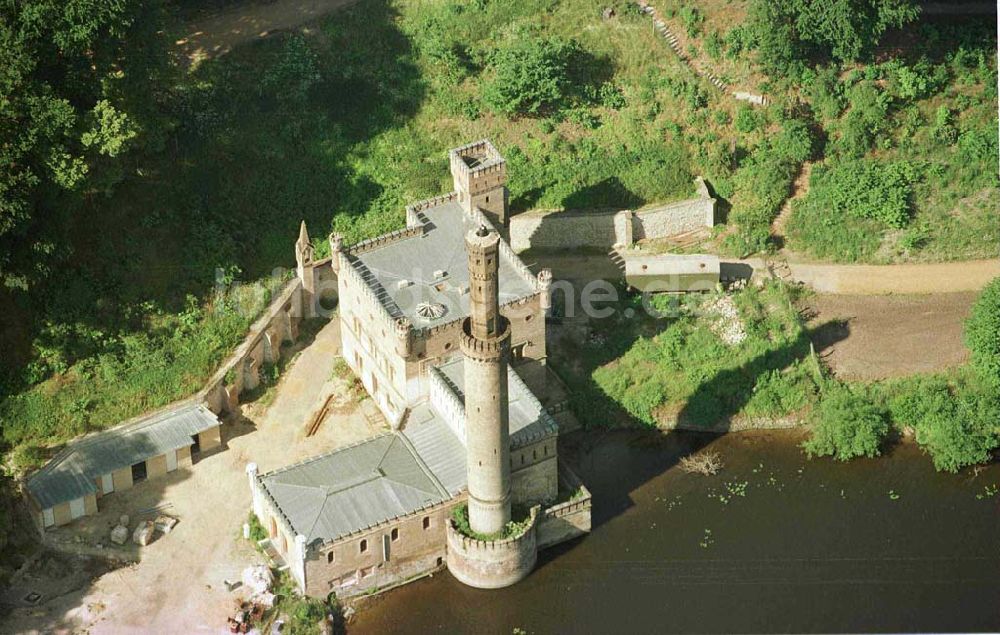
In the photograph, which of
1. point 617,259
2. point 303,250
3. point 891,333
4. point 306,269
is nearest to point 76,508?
point 306,269

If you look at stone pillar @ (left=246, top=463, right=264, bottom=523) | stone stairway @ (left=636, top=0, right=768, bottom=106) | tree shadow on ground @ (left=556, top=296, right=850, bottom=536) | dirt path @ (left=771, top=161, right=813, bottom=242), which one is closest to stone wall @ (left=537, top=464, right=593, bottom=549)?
tree shadow on ground @ (left=556, top=296, right=850, bottom=536)

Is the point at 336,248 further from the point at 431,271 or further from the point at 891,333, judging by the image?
the point at 891,333

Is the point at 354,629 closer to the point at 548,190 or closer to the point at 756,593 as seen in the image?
the point at 756,593

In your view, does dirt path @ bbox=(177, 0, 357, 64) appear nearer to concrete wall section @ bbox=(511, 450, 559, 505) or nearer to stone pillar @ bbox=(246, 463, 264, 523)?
stone pillar @ bbox=(246, 463, 264, 523)

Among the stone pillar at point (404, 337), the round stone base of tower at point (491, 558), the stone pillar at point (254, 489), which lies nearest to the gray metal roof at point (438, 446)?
the round stone base of tower at point (491, 558)

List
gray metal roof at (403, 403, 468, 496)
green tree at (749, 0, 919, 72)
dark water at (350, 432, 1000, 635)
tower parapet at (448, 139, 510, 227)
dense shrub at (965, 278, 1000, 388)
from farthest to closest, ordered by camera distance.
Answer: green tree at (749, 0, 919, 72), tower parapet at (448, 139, 510, 227), dense shrub at (965, 278, 1000, 388), gray metal roof at (403, 403, 468, 496), dark water at (350, 432, 1000, 635)

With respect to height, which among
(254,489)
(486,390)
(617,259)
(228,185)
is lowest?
(254,489)
